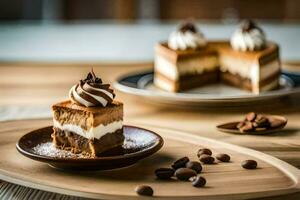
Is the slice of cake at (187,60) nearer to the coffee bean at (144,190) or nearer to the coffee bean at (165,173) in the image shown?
the coffee bean at (165,173)

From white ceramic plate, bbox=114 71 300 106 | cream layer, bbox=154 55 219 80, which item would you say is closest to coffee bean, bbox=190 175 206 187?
white ceramic plate, bbox=114 71 300 106

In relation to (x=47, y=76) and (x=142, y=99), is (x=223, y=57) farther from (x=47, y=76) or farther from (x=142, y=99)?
(x=47, y=76)

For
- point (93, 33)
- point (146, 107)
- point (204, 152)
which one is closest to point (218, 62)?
point (146, 107)

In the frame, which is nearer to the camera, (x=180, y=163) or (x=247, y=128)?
(x=180, y=163)

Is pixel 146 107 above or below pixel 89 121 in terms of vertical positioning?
below

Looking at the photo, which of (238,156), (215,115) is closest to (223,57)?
(215,115)

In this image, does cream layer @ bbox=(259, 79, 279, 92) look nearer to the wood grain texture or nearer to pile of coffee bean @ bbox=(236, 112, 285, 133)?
pile of coffee bean @ bbox=(236, 112, 285, 133)

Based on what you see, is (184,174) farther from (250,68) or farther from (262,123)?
(250,68)
